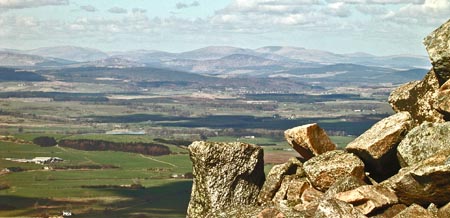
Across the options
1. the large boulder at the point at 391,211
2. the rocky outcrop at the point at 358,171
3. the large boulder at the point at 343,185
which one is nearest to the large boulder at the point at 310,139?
the rocky outcrop at the point at 358,171

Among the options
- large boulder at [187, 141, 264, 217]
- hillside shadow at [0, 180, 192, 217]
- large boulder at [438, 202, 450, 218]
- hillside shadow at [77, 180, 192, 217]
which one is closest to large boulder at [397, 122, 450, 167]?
large boulder at [438, 202, 450, 218]

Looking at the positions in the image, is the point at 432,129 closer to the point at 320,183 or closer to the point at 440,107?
the point at 440,107

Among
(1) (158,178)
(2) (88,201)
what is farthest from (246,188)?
(1) (158,178)

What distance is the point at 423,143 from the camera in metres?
22.5

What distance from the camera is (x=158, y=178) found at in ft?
625

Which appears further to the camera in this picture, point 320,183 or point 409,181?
point 320,183

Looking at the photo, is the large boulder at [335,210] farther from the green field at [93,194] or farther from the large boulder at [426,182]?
the green field at [93,194]

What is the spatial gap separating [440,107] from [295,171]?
6.83 metres

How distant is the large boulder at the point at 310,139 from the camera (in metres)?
27.1

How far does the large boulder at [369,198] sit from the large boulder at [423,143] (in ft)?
6.72

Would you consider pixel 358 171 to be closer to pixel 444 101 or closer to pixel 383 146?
pixel 383 146

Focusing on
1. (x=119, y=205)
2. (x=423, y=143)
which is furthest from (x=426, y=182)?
(x=119, y=205)

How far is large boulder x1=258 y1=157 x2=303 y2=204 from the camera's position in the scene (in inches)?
1027

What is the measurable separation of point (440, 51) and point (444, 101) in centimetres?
216
